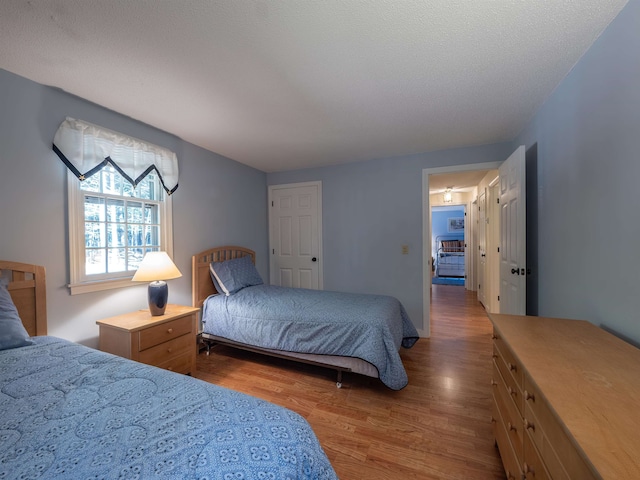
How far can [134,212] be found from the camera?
8.13ft

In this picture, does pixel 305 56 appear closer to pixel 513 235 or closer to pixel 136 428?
pixel 136 428

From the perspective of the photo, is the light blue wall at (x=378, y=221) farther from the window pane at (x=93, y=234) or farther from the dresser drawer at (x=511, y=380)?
the window pane at (x=93, y=234)

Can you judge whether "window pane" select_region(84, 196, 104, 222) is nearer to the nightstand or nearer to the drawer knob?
the nightstand

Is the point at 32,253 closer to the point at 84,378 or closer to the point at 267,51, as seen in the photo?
the point at 84,378

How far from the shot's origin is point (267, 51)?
152cm

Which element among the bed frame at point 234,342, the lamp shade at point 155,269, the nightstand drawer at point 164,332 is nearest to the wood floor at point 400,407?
the bed frame at point 234,342

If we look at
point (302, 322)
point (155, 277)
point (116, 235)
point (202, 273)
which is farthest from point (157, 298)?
point (302, 322)

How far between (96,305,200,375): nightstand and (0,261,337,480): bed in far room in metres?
0.63

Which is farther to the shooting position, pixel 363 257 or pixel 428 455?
pixel 363 257

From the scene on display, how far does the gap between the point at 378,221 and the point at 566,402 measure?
3.01 meters

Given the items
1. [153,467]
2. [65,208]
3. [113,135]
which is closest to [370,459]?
[153,467]

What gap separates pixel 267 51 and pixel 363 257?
109 inches

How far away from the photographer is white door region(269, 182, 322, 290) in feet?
13.2

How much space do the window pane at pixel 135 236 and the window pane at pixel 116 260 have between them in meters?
0.11
